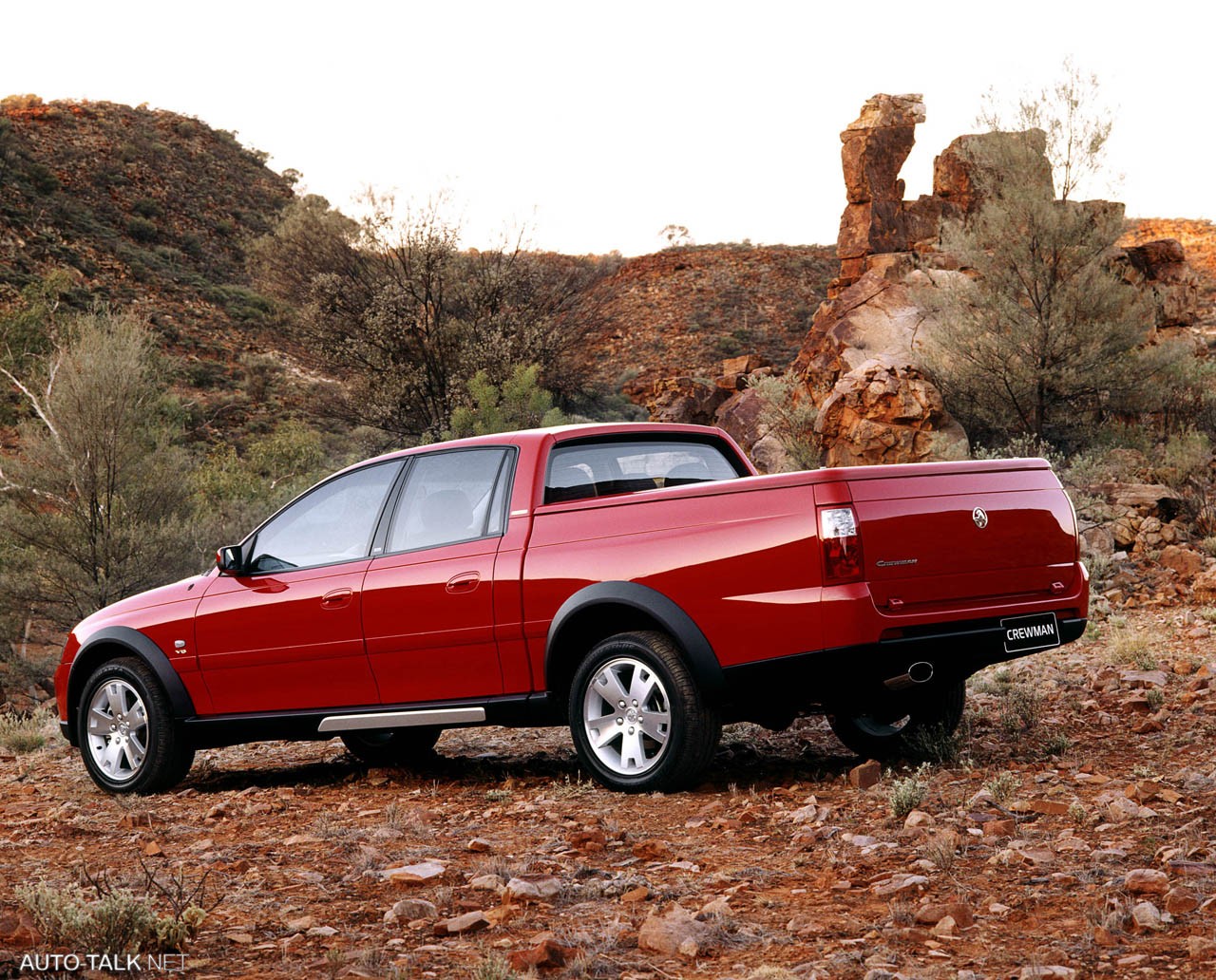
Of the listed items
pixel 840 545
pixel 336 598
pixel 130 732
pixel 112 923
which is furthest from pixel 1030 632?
pixel 130 732

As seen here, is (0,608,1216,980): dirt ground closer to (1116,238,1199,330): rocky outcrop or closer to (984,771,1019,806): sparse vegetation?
(984,771,1019,806): sparse vegetation

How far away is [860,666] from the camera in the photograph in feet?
17.3

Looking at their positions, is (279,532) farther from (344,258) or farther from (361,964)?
(344,258)

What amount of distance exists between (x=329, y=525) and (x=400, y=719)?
4.00 feet

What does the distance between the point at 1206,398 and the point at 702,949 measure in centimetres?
1870

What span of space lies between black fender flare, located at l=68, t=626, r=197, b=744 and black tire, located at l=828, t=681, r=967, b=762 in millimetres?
3679

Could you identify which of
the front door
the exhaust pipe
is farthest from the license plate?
the front door

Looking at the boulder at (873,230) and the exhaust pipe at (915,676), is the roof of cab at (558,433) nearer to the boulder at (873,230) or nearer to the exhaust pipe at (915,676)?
the exhaust pipe at (915,676)

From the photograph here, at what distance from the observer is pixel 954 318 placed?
20.7 meters

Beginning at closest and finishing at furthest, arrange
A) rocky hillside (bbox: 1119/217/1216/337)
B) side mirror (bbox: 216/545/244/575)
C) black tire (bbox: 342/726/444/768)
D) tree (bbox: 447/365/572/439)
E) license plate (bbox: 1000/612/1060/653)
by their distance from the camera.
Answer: license plate (bbox: 1000/612/1060/653) → side mirror (bbox: 216/545/244/575) → black tire (bbox: 342/726/444/768) → tree (bbox: 447/365/572/439) → rocky hillside (bbox: 1119/217/1216/337)

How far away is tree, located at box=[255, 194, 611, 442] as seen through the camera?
27531 millimetres

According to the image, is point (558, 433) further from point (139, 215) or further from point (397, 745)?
point (139, 215)

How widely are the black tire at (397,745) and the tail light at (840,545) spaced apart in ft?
11.8

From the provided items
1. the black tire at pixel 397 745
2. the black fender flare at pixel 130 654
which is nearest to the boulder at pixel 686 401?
the black tire at pixel 397 745
